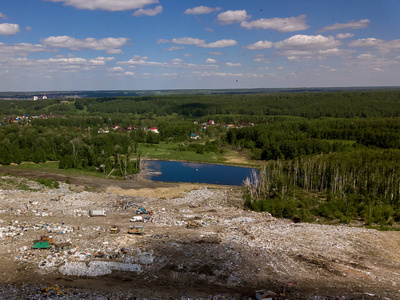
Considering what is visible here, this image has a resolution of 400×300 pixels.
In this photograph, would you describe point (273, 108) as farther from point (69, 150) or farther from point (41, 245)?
point (41, 245)

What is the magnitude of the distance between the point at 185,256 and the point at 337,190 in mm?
28681

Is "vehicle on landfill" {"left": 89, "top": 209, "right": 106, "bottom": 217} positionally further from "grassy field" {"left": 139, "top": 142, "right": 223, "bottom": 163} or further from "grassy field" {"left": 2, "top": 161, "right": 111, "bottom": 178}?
"grassy field" {"left": 139, "top": 142, "right": 223, "bottom": 163}

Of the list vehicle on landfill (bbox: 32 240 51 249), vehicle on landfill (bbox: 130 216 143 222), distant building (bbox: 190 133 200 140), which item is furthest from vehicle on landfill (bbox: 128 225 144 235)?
distant building (bbox: 190 133 200 140)

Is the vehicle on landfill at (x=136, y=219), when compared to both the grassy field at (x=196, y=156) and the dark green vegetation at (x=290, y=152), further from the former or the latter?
the grassy field at (x=196, y=156)

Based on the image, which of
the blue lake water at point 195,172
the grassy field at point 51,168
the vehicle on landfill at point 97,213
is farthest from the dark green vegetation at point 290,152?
the vehicle on landfill at point 97,213

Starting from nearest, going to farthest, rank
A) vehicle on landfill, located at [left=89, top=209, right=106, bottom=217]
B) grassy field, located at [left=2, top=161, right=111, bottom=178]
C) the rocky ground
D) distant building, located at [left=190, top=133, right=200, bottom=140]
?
the rocky ground, vehicle on landfill, located at [left=89, top=209, right=106, bottom=217], grassy field, located at [left=2, top=161, right=111, bottom=178], distant building, located at [left=190, top=133, right=200, bottom=140]

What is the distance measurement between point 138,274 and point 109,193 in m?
23.2

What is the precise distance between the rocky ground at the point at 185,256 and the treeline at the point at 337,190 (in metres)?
3.99

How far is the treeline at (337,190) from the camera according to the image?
35938 millimetres

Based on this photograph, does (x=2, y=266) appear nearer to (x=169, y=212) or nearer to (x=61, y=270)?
(x=61, y=270)

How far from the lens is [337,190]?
43.9m

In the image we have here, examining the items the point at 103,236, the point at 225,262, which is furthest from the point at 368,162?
the point at 103,236

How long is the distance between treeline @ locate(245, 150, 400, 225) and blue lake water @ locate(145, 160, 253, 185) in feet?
29.5

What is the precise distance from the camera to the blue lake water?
57.8m
